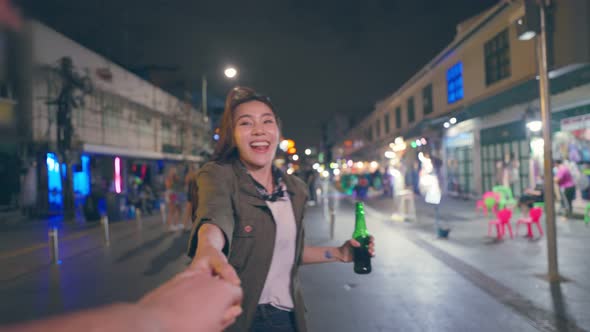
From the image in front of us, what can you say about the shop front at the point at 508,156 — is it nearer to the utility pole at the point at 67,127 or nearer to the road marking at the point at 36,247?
the road marking at the point at 36,247

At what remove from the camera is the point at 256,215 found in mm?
2102

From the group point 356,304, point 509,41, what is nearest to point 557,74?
point 509,41

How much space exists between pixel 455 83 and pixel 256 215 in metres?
24.8

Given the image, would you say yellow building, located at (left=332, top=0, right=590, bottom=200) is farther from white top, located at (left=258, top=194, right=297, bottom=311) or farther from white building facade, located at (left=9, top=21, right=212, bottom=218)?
white building facade, located at (left=9, top=21, right=212, bottom=218)

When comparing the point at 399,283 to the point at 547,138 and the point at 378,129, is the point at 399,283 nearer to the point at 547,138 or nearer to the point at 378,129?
the point at 547,138

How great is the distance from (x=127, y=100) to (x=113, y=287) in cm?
2453

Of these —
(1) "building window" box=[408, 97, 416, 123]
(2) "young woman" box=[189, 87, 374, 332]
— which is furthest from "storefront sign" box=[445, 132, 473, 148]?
(2) "young woman" box=[189, 87, 374, 332]

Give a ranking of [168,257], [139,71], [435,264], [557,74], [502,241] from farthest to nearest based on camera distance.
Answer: [139,71]
[557,74]
[502,241]
[168,257]
[435,264]

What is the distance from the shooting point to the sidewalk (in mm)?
5652

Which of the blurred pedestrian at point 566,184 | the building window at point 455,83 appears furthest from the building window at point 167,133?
the blurred pedestrian at point 566,184

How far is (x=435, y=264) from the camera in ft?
26.5

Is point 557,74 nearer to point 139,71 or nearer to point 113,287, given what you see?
point 113,287

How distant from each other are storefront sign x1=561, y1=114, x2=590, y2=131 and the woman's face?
14.3 m

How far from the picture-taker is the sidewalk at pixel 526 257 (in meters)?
5.65
